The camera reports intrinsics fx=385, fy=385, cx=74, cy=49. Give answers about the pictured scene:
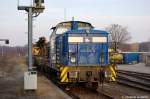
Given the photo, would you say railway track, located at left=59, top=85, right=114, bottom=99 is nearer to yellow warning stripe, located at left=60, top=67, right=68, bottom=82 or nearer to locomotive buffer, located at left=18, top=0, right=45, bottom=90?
yellow warning stripe, located at left=60, top=67, right=68, bottom=82

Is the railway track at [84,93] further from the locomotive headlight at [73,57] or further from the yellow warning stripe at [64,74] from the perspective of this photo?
the locomotive headlight at [73,57]

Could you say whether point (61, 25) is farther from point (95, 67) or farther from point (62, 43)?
point (95, 67)

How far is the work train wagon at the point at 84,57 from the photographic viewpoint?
1808cm

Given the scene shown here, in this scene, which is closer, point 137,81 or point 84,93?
point 84,93

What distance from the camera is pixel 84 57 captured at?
18953mm

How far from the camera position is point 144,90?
19500 mm

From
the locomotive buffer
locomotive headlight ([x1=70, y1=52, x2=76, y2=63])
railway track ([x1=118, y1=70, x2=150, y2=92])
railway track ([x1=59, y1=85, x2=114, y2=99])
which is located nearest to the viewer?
railway track ([x1=59, y1=85, x2=114, y2=99])

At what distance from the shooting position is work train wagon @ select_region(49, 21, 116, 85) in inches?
712

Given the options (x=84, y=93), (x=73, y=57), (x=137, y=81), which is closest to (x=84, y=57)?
(x=73, y=57)

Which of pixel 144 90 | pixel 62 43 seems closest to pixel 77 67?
pixel 62 43

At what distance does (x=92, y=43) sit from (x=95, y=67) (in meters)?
1.37

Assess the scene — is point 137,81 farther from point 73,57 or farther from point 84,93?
point 73,57

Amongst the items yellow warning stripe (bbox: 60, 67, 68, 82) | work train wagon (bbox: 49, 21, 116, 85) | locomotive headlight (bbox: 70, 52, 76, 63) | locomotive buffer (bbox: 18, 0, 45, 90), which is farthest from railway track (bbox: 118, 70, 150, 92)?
locomotive buffer (bbox: 18, 0, 45, 90)

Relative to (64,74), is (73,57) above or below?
above
